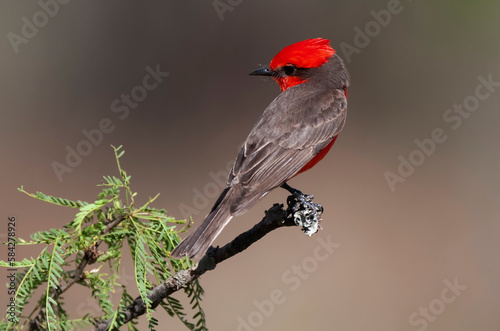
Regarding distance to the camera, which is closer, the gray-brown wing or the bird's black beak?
the gray-brown wing

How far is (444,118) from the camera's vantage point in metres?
8.52

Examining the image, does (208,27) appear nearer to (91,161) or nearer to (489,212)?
(91,161)

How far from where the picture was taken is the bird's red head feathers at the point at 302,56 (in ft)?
13.0

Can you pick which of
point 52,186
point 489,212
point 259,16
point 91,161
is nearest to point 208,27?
point 259,16

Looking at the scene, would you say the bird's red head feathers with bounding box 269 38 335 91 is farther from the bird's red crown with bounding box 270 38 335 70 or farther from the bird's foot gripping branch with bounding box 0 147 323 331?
the bird's foot gripping branch with bounding box 0 147 323 331

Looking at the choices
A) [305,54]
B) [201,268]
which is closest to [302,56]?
[305,54]

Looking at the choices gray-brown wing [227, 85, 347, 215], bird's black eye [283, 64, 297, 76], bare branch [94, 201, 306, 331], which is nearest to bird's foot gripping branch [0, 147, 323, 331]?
bare branch [94, 201, 306, 331]

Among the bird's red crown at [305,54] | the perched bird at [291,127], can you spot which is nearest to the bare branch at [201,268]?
the perched bird at [291,127]

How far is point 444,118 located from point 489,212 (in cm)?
138

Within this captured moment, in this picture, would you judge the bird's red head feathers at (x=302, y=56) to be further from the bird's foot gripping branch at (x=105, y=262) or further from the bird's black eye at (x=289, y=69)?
the bird's foot gripping branch at (x=105, y=262)

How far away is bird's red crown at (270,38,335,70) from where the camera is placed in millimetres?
3943

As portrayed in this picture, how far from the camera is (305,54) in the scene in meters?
4.04

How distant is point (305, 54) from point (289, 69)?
0.18 metres

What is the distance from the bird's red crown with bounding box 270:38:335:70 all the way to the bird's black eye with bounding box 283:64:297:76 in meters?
0.03
